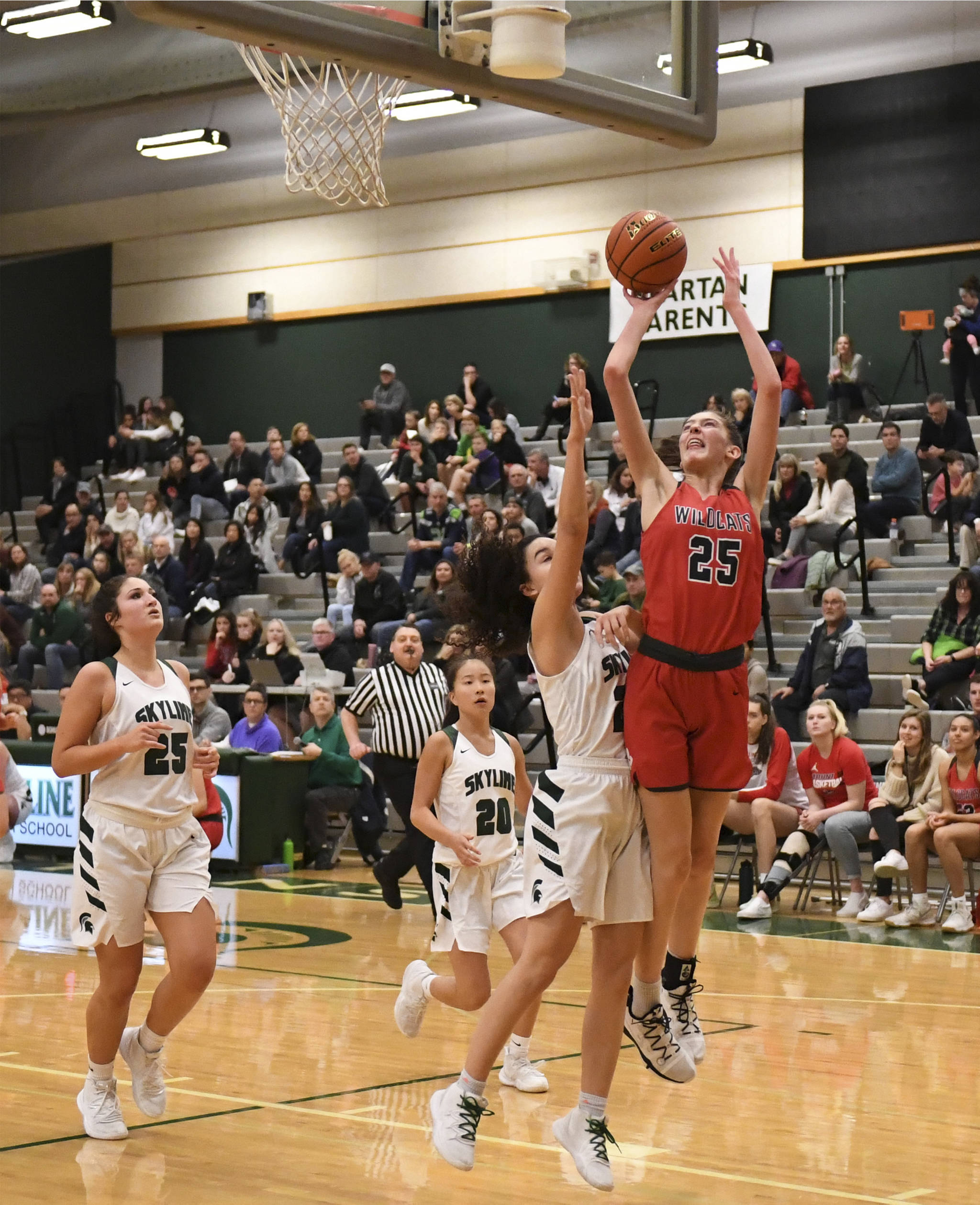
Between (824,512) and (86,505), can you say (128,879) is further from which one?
(86,505)

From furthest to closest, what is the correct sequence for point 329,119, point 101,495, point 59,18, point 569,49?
point 101,495 < point 59,18 < point 329,119 < point 569,49

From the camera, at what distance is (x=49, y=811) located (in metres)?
13.3

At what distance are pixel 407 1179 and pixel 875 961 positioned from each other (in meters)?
4.95

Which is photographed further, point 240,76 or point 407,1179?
point 240,76

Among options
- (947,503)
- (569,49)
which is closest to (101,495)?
(947,503)

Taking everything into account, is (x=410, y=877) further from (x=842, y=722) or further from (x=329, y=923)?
(x=842, y=722)

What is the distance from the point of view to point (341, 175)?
8.08 meters

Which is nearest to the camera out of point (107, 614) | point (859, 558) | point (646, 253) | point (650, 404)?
point (646, 253)

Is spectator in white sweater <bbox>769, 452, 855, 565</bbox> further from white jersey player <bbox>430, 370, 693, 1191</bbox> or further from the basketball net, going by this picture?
white jersey player <bbox>430, 370, 693, 1191</bbox>

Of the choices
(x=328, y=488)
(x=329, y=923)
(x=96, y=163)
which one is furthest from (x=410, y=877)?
(x=96, y=163)

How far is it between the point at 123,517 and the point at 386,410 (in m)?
3.53

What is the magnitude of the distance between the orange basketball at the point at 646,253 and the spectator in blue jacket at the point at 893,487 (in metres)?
10.4

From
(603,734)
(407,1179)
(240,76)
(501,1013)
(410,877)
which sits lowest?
(410,877)

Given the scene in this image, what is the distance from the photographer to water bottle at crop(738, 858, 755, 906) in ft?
35.6
